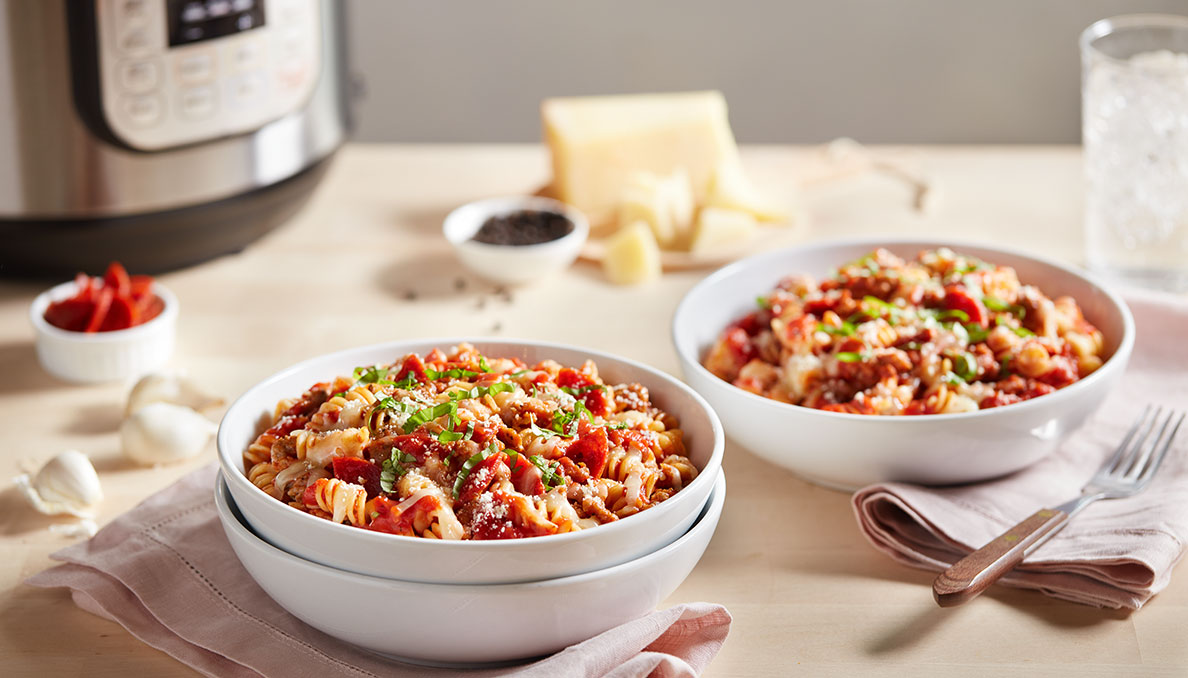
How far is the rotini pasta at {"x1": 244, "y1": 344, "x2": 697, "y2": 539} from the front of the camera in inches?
38.1

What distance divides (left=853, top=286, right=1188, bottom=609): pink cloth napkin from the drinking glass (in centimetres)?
45

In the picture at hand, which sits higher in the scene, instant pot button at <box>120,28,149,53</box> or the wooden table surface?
instant pot button at <box>120,28,149,53</box>

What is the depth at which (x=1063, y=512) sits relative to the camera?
3.89 ft

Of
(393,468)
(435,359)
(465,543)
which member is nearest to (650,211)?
(435,359)

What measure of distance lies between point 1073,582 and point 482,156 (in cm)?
159

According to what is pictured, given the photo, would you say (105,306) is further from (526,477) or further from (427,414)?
(526,477)

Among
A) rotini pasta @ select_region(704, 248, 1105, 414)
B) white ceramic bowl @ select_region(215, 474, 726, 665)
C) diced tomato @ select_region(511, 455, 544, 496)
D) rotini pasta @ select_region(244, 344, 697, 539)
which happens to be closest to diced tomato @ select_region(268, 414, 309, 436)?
rotini pasta @ select_region(244, 344, 697, 539)

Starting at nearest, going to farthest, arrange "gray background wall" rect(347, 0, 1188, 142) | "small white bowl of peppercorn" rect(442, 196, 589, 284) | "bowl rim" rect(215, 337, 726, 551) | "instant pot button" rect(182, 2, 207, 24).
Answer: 1. "bowl rim" rect(215, 337, 726, 551)
2. "instant pot button" rect(182, 2, 207, 24)
3. "small white bowl of peppercorn" rect(442, 196, 589, 284)
4. "gray background wall" rect(347, 0, 1188, 142)

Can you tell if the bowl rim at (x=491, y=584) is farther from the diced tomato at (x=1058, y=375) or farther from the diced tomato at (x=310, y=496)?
the diced tomato at (x=1058, y=375)

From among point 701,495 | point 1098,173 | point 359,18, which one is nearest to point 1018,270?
point 1098,173

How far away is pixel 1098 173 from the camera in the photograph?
1.80 meters

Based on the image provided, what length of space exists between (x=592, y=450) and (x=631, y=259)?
879 mm

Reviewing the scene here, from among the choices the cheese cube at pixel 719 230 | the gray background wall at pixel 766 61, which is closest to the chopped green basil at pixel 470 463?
the cheese cube at pixel 719 230

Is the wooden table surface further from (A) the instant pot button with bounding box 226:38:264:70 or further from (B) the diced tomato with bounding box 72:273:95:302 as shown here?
(A) the instant pot button with bounding box 226:38:264:70
